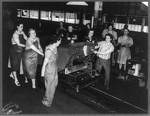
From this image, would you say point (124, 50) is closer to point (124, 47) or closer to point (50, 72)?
point (124, 47)

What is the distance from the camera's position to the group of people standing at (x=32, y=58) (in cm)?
313

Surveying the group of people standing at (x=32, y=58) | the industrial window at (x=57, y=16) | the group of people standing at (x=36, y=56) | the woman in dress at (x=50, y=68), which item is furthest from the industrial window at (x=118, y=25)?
the woman in dress at (x=50, y=68)

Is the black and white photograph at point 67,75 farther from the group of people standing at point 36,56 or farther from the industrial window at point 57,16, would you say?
the industrial window at point 57,16

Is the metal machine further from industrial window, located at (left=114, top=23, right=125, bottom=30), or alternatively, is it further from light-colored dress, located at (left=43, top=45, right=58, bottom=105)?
industrial window, located at (left=114, top=23, right=125, bottom=30)

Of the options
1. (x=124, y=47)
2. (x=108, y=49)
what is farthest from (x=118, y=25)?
(x=108, y=49)

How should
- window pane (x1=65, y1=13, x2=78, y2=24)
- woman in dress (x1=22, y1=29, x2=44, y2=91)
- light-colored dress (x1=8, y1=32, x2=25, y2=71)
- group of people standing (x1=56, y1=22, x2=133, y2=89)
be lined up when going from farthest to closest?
window pane (x1=65, y1=13, x2=78, y2=24) → group of people standing (x1=56, y1=22, x2=133, y2=89) → light-colored dress (x1=8, y1=32, x2=25, y2=71) → woman in dress (x1=22, y1=29, x2=44, y2=91)

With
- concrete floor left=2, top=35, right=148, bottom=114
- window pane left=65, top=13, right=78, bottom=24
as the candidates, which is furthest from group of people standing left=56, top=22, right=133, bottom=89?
window pane left=65, top=13, right=78, bottom=24

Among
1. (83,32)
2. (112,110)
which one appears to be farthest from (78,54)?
(83,32)

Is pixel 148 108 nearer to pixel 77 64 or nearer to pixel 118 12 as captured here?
pixel 77 64

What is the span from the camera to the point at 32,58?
3703 millimetres

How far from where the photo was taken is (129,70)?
4770 millimetres

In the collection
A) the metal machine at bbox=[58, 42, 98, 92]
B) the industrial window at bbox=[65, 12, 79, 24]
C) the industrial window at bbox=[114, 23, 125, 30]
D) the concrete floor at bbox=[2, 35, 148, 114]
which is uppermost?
the industrial window at bbox=[65, 12, 79, 24]

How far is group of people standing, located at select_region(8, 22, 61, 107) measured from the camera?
3.13m

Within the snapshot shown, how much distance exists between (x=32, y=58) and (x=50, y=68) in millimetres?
739
